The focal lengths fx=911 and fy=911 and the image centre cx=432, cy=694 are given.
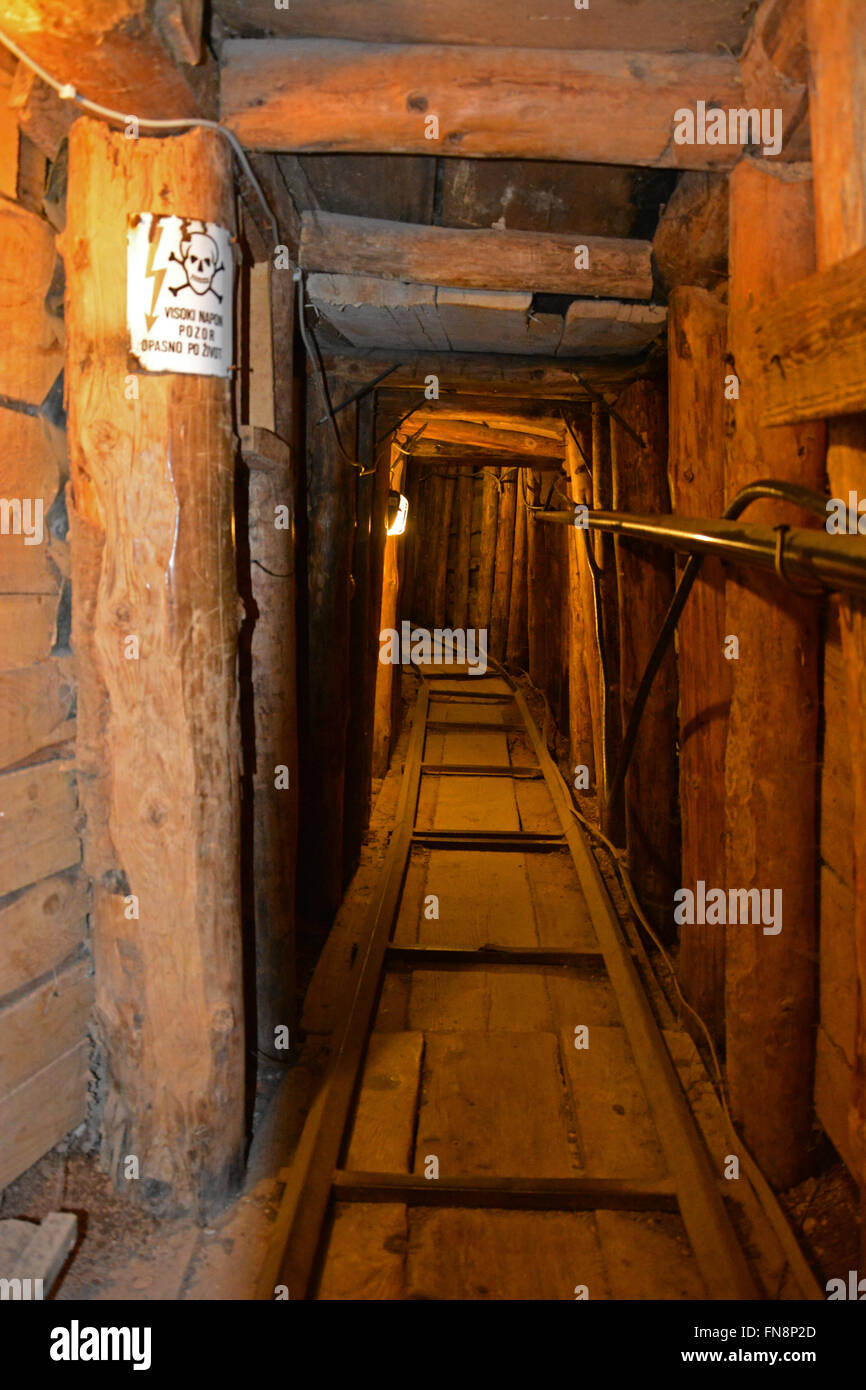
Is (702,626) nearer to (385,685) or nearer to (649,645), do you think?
(649,645)

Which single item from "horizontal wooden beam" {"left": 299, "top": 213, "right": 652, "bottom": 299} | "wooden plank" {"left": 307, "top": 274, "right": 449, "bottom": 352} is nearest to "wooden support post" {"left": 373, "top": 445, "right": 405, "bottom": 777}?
"wooden plank" {"left": 307, "top": 274, "right": 449, "bottom": 352}

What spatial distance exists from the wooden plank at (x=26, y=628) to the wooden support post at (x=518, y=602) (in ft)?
32.6

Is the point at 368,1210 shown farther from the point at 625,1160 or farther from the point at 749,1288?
the point at 749,1288

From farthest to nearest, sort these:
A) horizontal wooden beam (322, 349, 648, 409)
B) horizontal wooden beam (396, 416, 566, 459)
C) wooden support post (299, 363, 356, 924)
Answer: horizontal wooden beam (396, 416, 566, 459), wooden support post (299, 363, 356, 924), horizontal wooden beam (322, 349, 648, 409)

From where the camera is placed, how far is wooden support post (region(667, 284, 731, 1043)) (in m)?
3.45

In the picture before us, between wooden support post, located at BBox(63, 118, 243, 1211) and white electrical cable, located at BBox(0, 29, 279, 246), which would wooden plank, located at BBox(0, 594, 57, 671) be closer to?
wooden support post, located at BBox(63, 118, 243, 1211)

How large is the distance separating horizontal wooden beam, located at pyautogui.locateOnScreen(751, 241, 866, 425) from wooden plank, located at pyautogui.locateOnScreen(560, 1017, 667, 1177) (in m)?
2.33

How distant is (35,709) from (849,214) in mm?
2311

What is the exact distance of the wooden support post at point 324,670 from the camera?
4.87 metres

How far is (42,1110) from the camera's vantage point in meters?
2.55

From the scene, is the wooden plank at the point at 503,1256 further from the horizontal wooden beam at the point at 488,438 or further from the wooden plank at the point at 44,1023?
the horizontal wooden beam at the point at 488,438

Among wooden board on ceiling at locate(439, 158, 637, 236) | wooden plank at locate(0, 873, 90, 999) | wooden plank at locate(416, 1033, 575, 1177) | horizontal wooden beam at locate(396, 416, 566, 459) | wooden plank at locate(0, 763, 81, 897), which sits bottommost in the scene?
wooden plank at locate(416, 1033, 575, 1177)

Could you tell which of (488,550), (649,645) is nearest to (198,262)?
(649,645)

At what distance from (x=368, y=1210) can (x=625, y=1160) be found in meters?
0.86
